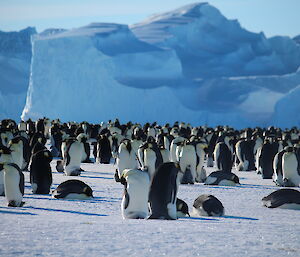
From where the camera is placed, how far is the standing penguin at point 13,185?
23.3 feet

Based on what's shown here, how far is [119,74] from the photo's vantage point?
4041 cm

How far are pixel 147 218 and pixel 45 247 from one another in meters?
2.29

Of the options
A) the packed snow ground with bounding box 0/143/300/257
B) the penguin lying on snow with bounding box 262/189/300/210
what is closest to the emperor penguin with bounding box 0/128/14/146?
the packed snow ground with bounding box 0/143/300/257

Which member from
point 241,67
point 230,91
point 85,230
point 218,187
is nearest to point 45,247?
point 85,230

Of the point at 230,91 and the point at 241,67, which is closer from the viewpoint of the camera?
the point at 230,91

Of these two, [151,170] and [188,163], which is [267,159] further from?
[151,170]

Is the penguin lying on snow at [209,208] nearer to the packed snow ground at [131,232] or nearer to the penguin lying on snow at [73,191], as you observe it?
the packed snow ground at [131,232]

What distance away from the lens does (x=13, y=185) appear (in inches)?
281

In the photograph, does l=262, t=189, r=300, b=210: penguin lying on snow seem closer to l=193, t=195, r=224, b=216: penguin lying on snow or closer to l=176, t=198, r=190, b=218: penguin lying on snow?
l=193, t=195, r=224, b=216: penguin lying on snow

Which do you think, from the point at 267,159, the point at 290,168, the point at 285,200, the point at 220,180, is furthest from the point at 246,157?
the point at 285,200

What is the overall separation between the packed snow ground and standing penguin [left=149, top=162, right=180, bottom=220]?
217 millimetres

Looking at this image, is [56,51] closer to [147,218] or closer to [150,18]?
[150,18]

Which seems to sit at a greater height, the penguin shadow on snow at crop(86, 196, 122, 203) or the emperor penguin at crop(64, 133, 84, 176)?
the emperor penguin at crop(64, 133, 84, 176)

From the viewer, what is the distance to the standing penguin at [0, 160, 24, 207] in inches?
280
